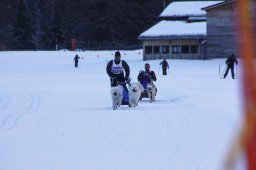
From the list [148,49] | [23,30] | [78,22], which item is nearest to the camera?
[148,49]

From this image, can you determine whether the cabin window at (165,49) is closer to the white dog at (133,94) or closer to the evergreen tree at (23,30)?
the evergreen tree at (23,30)

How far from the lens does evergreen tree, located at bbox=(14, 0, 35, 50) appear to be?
74438mm

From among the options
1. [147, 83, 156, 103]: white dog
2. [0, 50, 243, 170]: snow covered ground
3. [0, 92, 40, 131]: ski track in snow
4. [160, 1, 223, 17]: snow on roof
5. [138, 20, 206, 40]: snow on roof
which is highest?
[160, 1, 223, 17]: snow on roof

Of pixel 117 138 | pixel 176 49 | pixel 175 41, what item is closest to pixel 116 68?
pixel 117 138

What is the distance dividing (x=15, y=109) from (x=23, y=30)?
60.4 meters

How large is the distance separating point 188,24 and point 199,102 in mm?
49004

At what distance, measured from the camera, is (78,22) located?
268ft

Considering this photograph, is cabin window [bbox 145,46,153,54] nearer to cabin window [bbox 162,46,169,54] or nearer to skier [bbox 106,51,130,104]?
cabin window [bbox 162,46,169,54]

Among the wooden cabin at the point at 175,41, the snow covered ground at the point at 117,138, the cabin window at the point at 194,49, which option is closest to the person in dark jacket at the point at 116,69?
the snow covered ground at the point at 117,138

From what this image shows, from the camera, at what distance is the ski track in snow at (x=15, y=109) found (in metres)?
12.0

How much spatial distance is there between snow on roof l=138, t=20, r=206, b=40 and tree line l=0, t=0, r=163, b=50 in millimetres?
15061

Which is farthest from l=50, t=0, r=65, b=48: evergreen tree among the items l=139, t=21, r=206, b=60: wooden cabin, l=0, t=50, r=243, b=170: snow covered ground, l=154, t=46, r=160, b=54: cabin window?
l=0, t=50, r=243, b=170: snow covered ground

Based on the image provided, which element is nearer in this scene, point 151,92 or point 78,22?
point 151,92

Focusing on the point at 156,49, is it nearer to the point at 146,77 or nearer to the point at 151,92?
the point at 146,77
